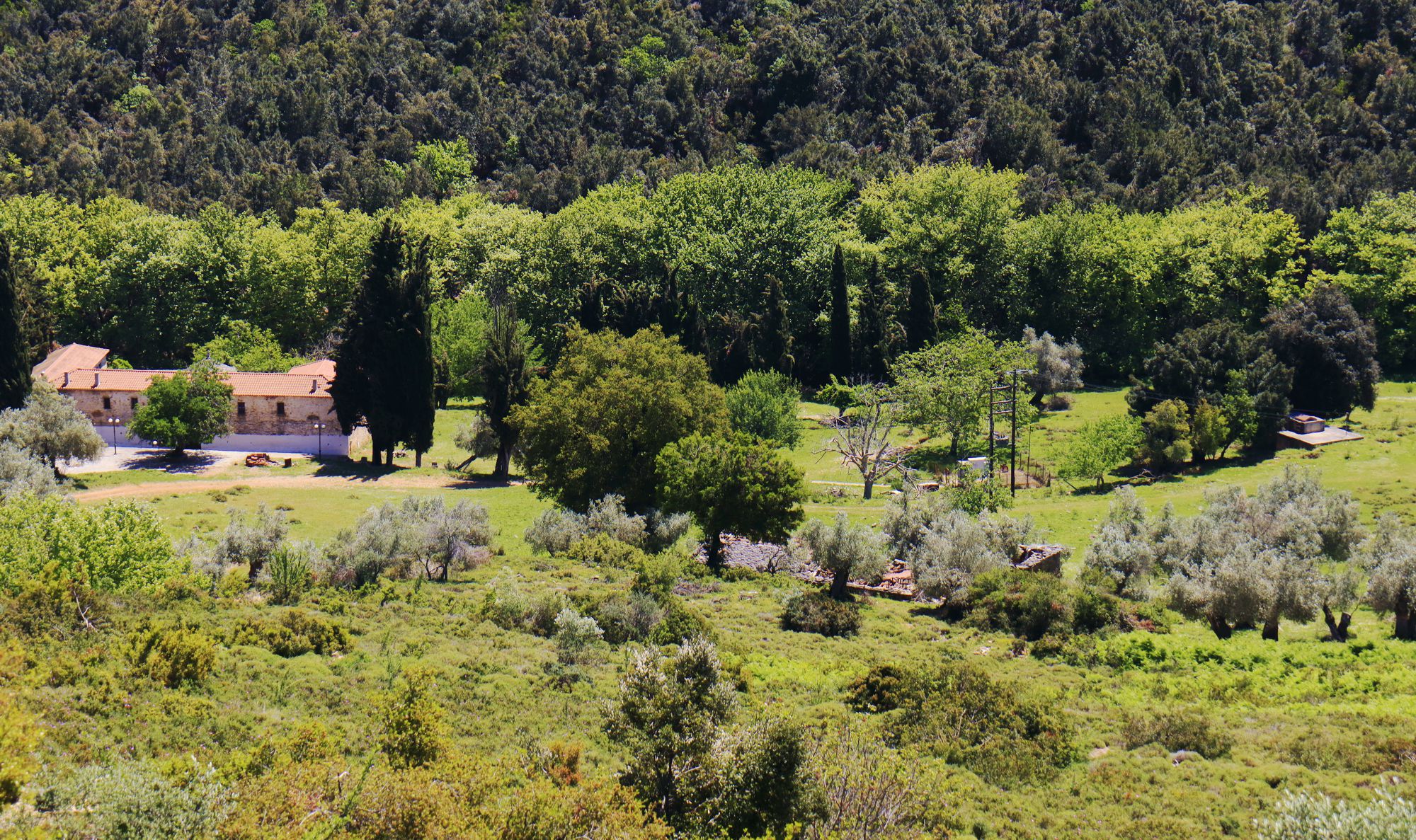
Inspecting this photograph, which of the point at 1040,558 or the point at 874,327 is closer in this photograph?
the point at 1040,558

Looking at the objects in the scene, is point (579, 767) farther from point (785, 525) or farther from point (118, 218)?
point (118, 218)

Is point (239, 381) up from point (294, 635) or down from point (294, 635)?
up

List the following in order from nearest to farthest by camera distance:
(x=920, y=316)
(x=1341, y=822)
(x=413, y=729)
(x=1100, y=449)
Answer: (x=1341, y=822) → (x=413, y=729) → (x=1100, y=449) → (x=920, y=316)

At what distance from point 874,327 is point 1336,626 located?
46.3 m

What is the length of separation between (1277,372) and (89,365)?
65101mm

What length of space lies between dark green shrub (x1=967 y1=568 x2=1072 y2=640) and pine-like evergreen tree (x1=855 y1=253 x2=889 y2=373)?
3959 cm

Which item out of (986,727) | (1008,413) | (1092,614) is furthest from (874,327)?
(986,727)

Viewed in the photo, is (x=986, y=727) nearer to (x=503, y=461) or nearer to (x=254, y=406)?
(x=503, y=461)

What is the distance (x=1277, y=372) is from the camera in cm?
6412

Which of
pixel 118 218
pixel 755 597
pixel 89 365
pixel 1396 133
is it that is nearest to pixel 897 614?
pixel 755 597

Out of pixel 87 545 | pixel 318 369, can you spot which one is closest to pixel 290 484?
pixel 318 369

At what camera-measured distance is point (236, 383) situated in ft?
211

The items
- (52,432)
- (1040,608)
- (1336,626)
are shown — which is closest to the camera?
(1336,626)

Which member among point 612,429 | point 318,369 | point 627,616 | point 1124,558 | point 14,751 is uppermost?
point 318,369
